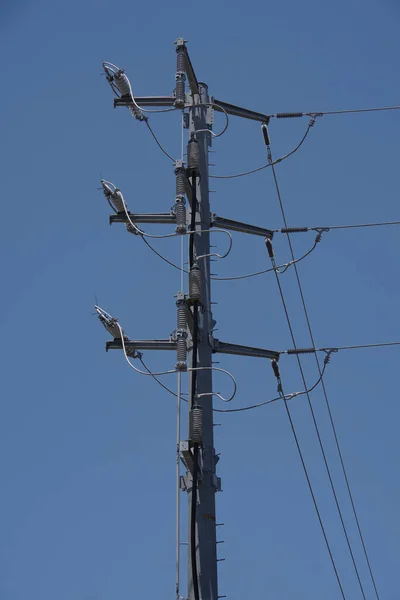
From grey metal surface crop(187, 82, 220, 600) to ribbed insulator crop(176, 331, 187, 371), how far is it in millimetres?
549

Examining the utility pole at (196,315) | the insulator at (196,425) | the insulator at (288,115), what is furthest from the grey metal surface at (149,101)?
the insulator at (196,425)

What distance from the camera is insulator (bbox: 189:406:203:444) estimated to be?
54.4 feet

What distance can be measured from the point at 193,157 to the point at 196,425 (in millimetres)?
5020

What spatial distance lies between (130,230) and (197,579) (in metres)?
6.68

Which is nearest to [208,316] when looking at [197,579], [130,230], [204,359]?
[204,359]

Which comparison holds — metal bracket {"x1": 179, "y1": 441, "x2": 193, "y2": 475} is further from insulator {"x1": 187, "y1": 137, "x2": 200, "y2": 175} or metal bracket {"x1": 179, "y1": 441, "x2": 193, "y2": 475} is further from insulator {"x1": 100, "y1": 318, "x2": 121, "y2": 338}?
insulator {"x1": 187, "y1": 137, "x2": 200, "y2": 175}

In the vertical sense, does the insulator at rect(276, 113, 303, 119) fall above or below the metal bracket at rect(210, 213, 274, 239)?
above

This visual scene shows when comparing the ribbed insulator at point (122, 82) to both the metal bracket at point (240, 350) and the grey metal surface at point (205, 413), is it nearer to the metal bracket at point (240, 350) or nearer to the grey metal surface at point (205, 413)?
the grey metal surface at point (205, 413)

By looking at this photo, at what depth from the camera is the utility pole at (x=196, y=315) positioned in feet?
54.0

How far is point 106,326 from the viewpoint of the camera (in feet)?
60.1

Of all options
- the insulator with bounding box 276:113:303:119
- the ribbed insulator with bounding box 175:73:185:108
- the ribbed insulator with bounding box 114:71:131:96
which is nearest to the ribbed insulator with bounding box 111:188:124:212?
the ribbed insulator with bounding box 175:73:185:108

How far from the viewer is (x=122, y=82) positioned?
20.2m

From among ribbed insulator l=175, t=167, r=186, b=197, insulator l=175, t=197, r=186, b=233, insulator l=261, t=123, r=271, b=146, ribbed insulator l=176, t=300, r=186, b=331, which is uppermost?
insulator l=261, t=123, r=271, b=146

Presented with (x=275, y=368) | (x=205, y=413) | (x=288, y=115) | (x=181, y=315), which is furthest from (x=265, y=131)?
(x=205, y=413)
